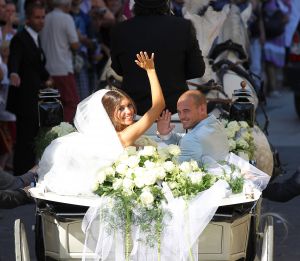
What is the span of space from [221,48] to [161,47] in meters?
3.28

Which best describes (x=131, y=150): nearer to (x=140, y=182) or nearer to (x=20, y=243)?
(x=140, y=182)

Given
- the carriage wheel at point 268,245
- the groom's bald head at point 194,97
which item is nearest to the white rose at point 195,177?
the carriage wheel at point 268,245

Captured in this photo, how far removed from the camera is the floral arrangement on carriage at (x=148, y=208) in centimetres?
604

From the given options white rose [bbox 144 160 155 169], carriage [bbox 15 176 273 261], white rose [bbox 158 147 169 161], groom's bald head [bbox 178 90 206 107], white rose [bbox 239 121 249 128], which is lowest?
carriage [bbox 15 176 273 261]

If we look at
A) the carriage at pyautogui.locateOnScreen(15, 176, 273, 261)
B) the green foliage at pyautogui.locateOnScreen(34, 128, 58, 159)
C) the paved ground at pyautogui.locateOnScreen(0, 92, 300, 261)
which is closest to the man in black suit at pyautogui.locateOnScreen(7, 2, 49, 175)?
the paved ground at pyautogui.locateOnScreen(0, 92, 300, 261)

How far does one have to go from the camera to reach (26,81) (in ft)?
40.5

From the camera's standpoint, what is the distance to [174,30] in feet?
26.3

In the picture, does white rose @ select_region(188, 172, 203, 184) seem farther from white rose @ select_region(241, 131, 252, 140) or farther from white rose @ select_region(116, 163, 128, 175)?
white rose @ select_region(241, 131, 252, 140)

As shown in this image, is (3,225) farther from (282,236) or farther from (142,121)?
(142,121)

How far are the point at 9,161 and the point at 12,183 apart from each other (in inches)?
196

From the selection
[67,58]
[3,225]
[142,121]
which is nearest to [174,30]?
[142,121]

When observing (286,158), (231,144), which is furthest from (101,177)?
(286,158)

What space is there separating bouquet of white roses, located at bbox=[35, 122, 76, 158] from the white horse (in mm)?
2327

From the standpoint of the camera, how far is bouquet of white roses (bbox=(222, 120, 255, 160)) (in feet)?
24.9
